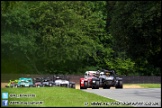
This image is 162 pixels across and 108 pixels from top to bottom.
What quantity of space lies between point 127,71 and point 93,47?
147 cm

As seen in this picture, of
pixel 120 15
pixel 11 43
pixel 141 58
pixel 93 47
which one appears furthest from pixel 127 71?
pixel 11 43

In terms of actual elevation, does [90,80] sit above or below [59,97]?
above

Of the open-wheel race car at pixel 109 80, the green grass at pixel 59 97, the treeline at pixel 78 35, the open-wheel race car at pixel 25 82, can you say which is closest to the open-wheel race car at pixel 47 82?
the green grass at pixel 59 97

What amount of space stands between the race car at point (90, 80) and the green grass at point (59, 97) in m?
0.33

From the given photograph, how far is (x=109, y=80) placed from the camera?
407 inches

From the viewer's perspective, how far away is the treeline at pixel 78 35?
7.71m

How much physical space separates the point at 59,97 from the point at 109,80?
1787mm

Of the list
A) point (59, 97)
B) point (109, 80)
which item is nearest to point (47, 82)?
point (59, 97)

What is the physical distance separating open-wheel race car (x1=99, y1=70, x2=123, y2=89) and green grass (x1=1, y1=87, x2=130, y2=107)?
62 cm

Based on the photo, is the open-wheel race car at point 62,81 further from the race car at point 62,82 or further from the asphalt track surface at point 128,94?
the asphalt track surface at point 128,94

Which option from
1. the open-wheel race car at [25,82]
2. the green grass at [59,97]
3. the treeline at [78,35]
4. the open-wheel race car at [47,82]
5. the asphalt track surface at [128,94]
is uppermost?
the treeline at [78,35]

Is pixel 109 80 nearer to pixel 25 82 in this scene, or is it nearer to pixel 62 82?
pixel 62 82

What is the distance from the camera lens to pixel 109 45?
9.50m

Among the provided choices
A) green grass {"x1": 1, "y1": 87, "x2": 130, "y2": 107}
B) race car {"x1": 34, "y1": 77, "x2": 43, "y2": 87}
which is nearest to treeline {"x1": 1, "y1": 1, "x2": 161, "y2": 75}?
race car {"x1": 34, "y1": 77, "x2": 43, "y2": 87}
